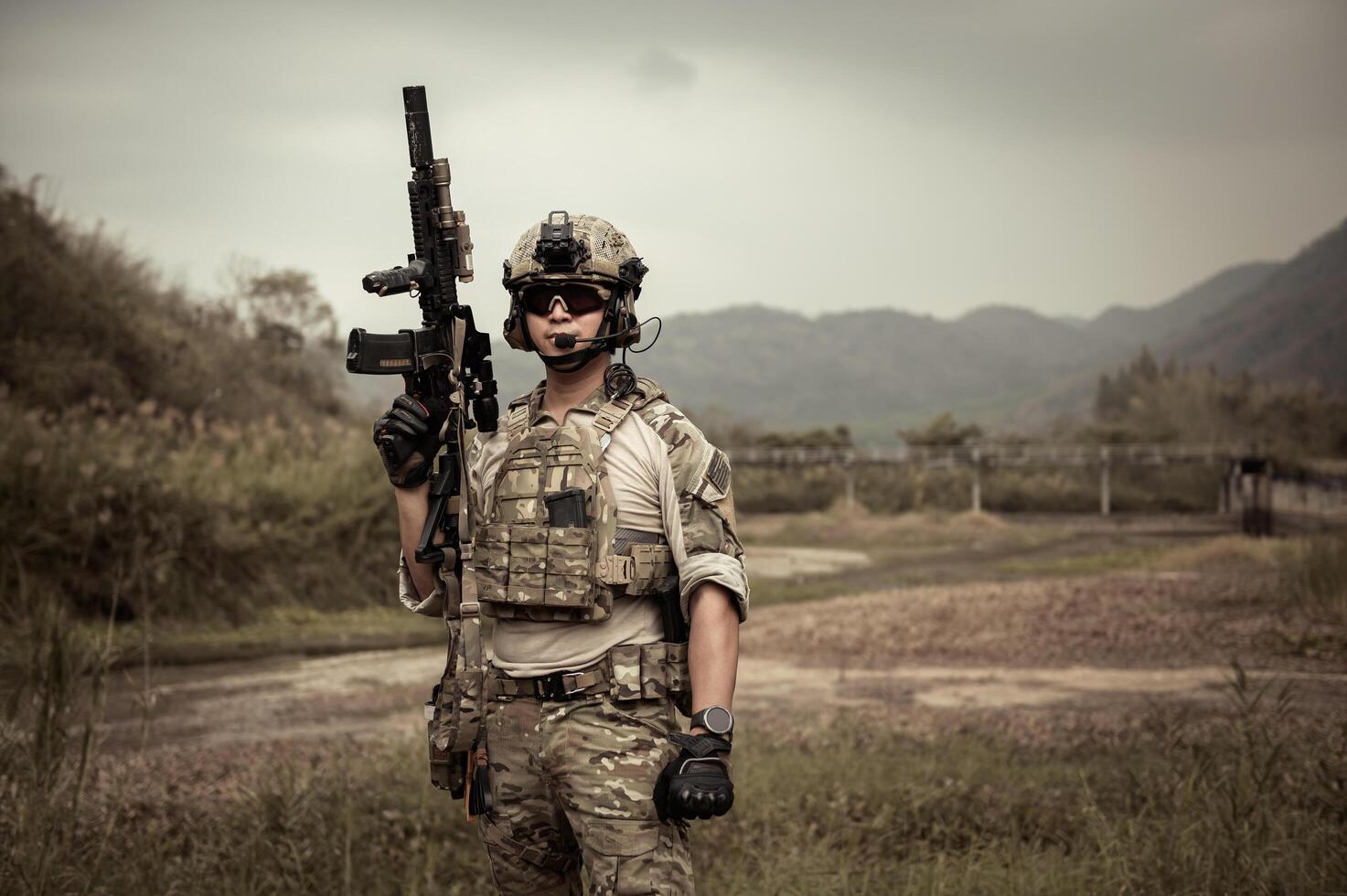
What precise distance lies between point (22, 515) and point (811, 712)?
9636 mm

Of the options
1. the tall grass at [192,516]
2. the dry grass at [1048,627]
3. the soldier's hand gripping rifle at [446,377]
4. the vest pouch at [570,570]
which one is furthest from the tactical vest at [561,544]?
the dry grass at [1048,627]

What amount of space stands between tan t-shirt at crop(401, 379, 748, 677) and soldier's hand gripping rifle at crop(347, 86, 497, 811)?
90mm

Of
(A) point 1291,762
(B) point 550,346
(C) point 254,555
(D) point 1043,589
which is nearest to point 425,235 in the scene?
(B) point 550,346

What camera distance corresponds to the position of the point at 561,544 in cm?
294

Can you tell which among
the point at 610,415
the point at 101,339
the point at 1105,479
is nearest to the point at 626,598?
the point at 610,415

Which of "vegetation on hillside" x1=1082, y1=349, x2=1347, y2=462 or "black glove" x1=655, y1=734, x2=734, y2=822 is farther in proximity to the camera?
Answer: "vegetation on hillside" x1=1082, y1=349, x2=1347, y2=462

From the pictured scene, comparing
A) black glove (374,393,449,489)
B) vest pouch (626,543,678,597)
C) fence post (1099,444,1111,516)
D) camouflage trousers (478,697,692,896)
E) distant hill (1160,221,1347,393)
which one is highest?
distant hill (1160,221,1347,393)

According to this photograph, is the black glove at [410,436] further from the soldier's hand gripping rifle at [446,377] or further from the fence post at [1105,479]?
the fence post at [1105,479]

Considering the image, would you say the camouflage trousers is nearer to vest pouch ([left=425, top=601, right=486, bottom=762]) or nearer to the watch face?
vest pouch ([left=425, top=601, right=486, bottom=762])

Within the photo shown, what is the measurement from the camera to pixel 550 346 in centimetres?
316

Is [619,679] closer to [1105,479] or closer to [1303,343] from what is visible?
[1105,479]

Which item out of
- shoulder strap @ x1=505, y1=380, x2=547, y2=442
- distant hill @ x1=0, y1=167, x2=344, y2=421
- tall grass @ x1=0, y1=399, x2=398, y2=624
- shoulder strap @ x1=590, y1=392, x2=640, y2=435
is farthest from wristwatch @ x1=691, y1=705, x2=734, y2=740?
distant hill @ x1=0, y1=167, x2=344, y2=421

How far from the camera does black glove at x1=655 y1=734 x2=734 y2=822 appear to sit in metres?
2.68

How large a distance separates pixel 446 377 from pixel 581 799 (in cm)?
119
